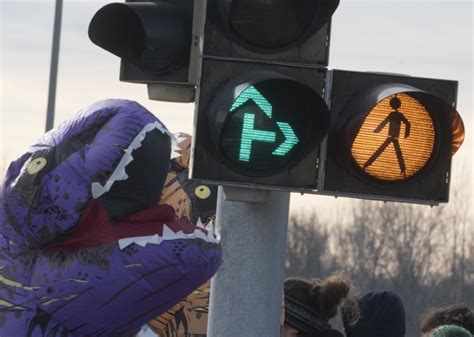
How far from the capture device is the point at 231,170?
5.87m

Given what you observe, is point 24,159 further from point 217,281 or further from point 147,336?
point 217,281

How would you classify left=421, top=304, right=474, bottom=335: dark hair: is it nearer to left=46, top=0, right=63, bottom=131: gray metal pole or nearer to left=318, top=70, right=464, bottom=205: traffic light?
left=318, top=70, right=464, bottom=205: traffic light

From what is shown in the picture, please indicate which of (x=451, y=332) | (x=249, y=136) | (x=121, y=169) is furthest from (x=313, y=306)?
(x=121, y=169)

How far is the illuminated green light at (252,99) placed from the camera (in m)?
5.77

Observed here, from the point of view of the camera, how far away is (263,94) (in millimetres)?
5785

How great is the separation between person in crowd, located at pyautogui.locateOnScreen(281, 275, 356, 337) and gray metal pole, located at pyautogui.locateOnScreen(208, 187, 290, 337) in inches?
38.0

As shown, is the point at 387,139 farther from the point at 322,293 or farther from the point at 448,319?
the point at 448,319

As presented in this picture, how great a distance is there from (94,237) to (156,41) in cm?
179

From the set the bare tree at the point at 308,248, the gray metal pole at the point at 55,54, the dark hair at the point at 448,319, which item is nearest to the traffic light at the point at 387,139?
the dark hair at the point at 448,319

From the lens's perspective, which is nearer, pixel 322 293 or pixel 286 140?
pixel 286 140

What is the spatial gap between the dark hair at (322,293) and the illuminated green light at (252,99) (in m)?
1.82

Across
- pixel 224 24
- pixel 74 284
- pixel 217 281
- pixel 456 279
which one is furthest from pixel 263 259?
pixel 456 279

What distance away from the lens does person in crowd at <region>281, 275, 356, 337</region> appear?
7359mm

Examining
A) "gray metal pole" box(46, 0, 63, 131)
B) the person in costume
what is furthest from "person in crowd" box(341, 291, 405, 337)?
"gray metal pole" box(46, 0, 63, 131)
